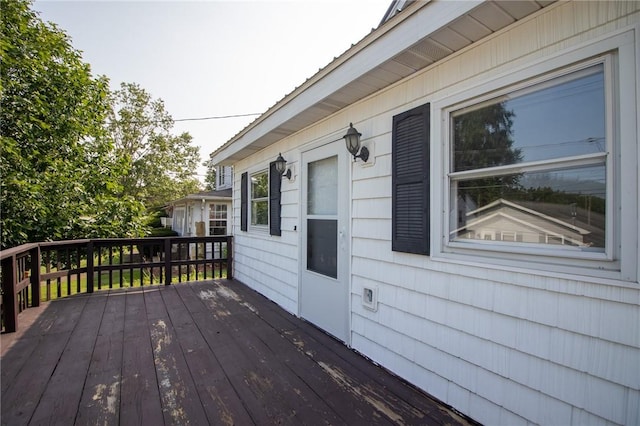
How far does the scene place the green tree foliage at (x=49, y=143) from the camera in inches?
209

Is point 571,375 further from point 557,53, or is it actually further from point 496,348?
point 557,53

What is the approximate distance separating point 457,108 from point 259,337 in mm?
2687

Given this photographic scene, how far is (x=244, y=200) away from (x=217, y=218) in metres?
8.03

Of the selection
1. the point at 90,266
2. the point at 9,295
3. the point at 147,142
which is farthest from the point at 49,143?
the point at 147,142

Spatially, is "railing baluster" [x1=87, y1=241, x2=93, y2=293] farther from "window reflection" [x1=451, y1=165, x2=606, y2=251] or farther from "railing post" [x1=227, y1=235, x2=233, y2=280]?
"window reflection" [x1=451, y1=165, x2=606, y2=251]

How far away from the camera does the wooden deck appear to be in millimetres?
1903

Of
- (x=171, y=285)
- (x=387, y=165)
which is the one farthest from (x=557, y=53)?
(x=171, y=285)

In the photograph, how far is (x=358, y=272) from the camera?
2.83 meters

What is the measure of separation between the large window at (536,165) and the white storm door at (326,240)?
3.97ft

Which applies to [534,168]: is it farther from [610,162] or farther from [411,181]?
[411,181]

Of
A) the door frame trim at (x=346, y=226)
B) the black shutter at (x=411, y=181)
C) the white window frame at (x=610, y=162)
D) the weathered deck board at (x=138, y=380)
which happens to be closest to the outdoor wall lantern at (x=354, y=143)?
the door frame trim at (x=346, y=226)

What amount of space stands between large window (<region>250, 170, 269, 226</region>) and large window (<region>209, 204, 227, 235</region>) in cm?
816

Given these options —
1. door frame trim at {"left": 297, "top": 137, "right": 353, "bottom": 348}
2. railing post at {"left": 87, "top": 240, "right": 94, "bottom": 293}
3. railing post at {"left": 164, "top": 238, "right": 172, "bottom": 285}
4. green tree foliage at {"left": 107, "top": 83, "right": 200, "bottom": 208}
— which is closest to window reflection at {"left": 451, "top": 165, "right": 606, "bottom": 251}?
door frame trim at {"left": 297, "top": 137, "right": 353, "bottom": 348}

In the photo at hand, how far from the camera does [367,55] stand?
87.5 inches
